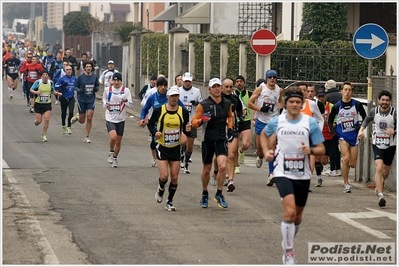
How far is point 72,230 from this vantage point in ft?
39.8

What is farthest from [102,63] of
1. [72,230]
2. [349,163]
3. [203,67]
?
[72,230]

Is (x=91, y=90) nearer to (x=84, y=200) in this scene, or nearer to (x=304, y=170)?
(x=84, y=200)

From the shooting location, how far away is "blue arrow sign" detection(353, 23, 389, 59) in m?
17.4

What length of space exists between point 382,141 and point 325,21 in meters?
17.9

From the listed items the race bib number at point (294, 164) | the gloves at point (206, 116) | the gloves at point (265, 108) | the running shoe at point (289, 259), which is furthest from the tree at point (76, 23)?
the running shoe at point (289, 259)

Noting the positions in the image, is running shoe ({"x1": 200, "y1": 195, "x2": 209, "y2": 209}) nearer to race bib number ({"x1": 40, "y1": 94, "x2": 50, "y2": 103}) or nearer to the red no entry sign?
the red no entry sign

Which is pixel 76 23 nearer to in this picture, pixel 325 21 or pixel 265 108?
pixel 325 21

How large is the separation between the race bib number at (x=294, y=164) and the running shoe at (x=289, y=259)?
0.90 metres

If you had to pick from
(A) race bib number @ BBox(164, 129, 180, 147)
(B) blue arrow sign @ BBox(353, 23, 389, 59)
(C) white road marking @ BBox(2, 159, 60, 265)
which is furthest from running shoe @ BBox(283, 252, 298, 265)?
(B) blue arrow sign @ BBox(353, 23, 389, 59)

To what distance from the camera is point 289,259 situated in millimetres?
9883

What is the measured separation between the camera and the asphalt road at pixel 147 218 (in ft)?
35.0

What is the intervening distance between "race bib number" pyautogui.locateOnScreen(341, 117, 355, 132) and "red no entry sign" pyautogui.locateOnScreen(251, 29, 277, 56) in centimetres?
669

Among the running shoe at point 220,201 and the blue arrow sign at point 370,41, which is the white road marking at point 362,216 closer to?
the running shoe at point 220,201

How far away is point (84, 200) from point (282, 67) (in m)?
13.1
